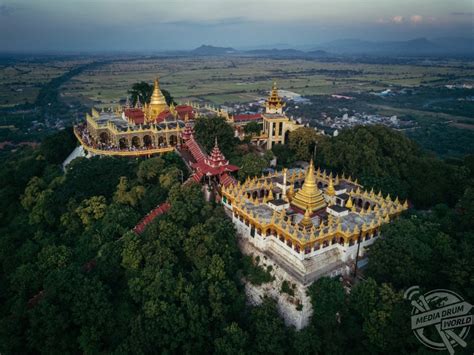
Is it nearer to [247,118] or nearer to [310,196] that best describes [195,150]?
[247,118]

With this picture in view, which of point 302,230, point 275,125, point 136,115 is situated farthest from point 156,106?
point 302,230

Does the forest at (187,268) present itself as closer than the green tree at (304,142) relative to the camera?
Yes

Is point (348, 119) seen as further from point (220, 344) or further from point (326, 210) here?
point (220, 344)

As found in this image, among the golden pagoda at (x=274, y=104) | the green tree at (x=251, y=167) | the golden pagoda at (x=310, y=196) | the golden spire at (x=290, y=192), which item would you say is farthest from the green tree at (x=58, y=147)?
the golden pagoda at (x=310, y=196)

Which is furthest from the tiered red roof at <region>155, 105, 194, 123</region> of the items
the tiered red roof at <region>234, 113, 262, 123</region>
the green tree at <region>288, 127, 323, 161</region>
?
the green tree at <region>288, 127, 323, 161</region>

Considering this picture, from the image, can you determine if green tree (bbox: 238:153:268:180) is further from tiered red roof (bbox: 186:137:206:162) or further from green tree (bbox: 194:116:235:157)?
green tree (bbox: 194:116:235:157)

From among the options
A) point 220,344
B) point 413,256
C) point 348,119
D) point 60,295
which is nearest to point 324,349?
point 220,344

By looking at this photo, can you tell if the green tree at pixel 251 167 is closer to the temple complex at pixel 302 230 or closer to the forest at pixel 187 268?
the forest at pixel 187 268
